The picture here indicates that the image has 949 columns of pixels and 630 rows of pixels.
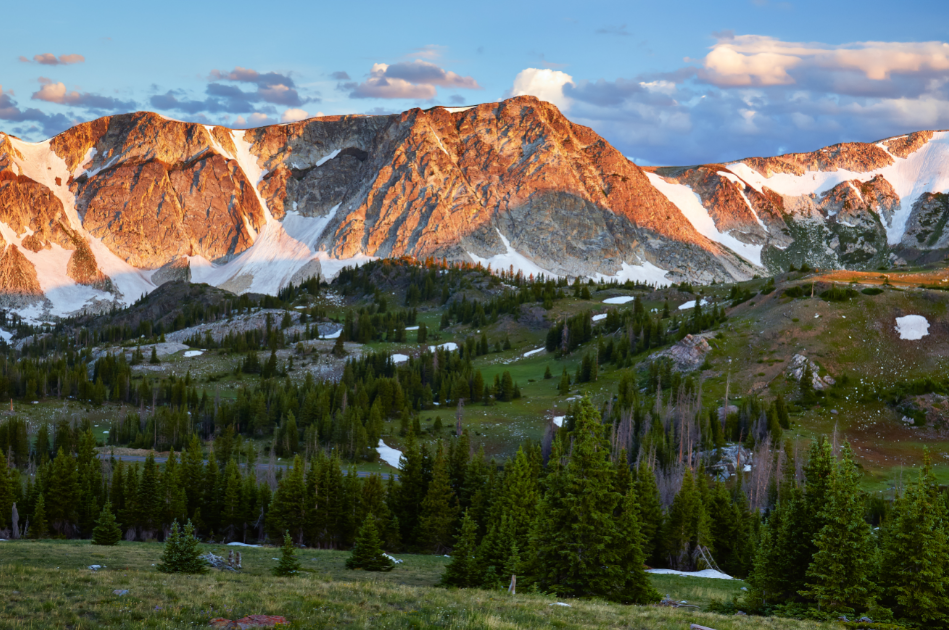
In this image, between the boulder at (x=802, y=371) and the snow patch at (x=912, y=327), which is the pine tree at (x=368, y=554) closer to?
the boulder at (x=802, y=371)

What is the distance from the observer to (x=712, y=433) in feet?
367

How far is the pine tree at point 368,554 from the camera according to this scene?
48531mm

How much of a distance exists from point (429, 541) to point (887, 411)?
81280mm

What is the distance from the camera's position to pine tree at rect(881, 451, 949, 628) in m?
32.9

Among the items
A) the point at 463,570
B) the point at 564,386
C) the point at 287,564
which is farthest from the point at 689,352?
the point at 287,564

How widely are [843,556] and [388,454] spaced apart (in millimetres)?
94972

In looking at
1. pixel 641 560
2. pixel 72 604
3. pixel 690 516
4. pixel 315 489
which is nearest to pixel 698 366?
pixel 690 516

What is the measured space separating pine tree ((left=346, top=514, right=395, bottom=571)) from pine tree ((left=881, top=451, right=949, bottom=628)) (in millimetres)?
27257

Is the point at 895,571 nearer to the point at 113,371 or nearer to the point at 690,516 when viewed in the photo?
the point at 690,516

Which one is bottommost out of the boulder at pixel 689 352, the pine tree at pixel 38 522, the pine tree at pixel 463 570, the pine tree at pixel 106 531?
the pine tree at pixel 38 522

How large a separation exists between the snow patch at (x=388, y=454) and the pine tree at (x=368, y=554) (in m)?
68.4

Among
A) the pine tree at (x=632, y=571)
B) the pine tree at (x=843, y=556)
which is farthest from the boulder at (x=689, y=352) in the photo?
the pine tree at (x=843, y=556)

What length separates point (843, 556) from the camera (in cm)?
3375

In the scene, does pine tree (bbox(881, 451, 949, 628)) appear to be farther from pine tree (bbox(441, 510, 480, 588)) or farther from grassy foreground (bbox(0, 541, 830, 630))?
pine tree (bbox(441, 510, 480, 588))
